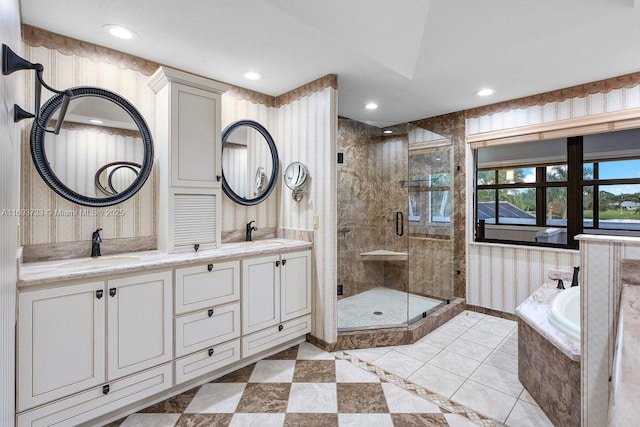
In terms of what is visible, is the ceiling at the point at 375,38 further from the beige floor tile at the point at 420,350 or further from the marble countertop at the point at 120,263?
the beige floor tile at the point at 420,350

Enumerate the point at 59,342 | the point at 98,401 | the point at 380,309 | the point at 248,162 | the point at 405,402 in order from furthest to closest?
the point at 380,309 < the point at 248,162 < the point at 405,402 < the point at 98,401 < the point at 59,342

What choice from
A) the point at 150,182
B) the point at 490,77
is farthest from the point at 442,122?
the point at 150,182

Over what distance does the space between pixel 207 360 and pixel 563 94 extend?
4.00 metres

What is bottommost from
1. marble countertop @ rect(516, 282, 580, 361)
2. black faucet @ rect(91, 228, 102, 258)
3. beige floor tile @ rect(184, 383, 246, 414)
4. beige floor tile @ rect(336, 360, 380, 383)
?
beige floor tile @ rect(184, 383, 246, 414)

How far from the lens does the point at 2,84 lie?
0.96m

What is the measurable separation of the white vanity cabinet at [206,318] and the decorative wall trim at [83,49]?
1.62 metres

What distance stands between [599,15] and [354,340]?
9.42 feet

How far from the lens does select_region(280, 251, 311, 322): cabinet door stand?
2615 millimetres

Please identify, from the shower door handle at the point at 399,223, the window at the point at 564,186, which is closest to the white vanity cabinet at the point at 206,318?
the shower door handle at the point at 399,223

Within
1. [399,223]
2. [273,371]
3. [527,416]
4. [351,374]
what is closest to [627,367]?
[527,416]

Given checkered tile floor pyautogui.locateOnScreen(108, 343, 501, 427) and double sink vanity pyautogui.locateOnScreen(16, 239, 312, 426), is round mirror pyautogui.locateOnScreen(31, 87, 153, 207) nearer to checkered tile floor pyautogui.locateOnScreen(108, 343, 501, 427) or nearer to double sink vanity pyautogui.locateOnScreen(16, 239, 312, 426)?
double sink vanity pyautogui.locateOnScreen(16, 239, 312, 426)

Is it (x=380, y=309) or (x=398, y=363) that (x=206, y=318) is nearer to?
(x=398, y=363)

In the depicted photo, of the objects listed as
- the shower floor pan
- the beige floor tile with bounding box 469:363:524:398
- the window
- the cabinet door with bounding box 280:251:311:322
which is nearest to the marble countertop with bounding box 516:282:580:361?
the beige floor tile with bounding box 469:363:524:398

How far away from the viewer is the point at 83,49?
2.09 m
